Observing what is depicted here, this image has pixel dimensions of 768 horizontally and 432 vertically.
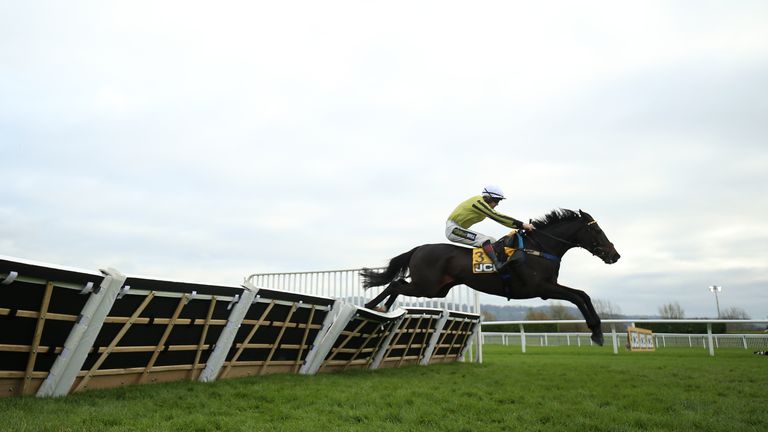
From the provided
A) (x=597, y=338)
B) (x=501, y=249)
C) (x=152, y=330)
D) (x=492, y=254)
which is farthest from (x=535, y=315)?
(x=152, y=330)

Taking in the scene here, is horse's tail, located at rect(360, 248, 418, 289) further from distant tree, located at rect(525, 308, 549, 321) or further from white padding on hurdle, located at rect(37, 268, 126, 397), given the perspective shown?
distant tree, located at rect(525, 308, 549, 321)

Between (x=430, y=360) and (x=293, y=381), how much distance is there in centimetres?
562

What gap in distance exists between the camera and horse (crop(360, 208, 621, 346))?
791 cm

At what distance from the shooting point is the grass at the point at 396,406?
174 inches

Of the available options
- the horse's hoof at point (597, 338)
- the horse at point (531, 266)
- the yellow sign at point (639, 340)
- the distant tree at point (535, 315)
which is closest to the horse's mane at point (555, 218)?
the horse at point (531, 266)

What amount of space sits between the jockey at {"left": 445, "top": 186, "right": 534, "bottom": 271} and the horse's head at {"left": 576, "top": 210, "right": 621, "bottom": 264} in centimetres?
78

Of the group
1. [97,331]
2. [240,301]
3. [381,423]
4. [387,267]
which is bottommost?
[381,423]

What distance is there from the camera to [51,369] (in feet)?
16.4

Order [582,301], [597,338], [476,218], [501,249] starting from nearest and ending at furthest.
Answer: [597,338] → [582,301] → [501,249] → [476,218]

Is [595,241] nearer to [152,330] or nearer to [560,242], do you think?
[560,242]

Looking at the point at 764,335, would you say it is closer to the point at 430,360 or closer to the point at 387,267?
the point at 430,360

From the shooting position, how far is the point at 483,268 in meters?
8.16

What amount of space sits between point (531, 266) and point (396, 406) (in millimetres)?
3332

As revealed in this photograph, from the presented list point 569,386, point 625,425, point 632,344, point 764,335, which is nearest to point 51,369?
point 625,425
